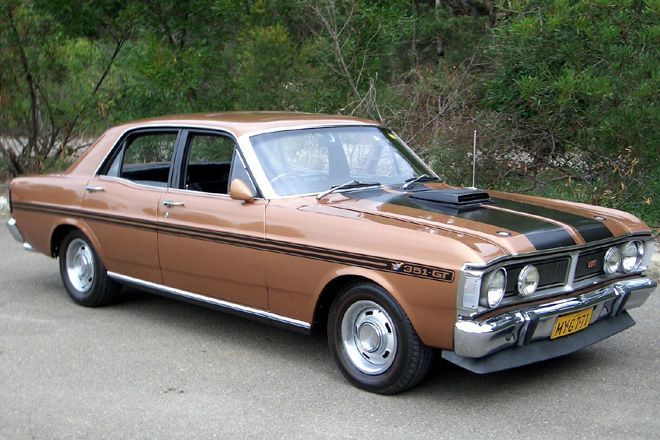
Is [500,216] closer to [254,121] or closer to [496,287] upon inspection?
[496,287]

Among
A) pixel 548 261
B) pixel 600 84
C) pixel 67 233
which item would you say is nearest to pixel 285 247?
pixel 548 261

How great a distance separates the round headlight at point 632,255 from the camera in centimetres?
538

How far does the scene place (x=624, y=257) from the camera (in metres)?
5.38

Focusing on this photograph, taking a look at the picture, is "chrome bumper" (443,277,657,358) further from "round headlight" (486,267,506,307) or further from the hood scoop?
the hood scoop

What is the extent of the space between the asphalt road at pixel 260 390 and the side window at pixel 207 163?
1090 millimetres

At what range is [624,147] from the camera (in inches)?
375

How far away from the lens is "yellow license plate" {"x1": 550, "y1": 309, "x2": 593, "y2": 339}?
481 cm

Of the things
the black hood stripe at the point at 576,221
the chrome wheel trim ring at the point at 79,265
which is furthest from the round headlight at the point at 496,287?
the chrome wheel trim ring at the point at 79,265

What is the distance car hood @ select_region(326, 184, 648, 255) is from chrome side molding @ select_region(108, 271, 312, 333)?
2.59ft

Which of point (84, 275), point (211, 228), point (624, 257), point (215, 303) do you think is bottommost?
point (84, 275)

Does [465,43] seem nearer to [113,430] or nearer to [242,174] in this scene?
[242,174]

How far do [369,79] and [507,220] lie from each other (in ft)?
21.7

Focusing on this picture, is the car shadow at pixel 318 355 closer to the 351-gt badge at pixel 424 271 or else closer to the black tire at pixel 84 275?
the black tire at pixel 84 275

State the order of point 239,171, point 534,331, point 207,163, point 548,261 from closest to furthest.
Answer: point 534,331, point 548,261, point 239,171, point 207,163
